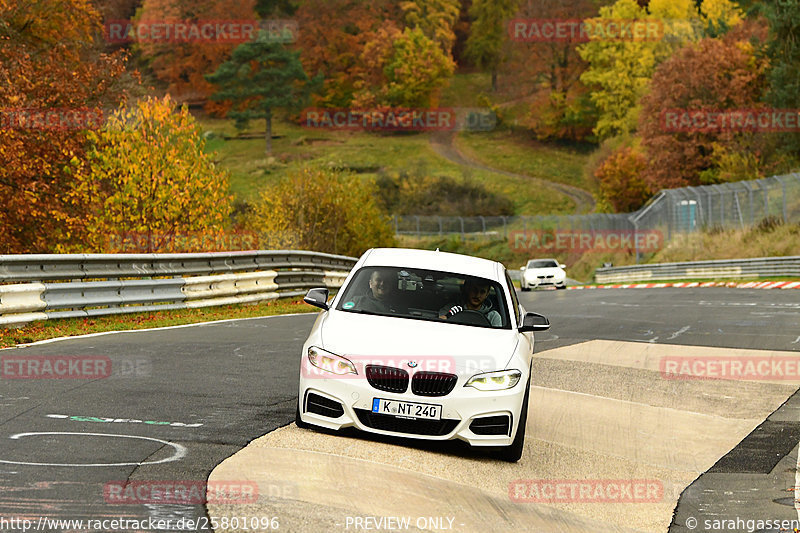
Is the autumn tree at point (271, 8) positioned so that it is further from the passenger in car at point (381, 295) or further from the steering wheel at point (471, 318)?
the steering wheel at point (471, 318)

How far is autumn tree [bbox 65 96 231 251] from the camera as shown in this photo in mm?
30062

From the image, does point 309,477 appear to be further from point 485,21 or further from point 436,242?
point 485,21

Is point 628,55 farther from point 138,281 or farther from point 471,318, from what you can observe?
point 471,318

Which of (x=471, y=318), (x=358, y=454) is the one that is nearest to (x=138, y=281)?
(x=471, y=318)

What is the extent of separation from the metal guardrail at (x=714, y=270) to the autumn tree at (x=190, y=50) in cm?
9128

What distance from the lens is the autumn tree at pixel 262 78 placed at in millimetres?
118250

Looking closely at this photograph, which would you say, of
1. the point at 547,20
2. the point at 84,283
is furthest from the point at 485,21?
the point at 84,283

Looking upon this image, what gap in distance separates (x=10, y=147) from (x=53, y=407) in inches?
750

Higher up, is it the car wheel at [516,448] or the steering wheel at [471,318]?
the steering wheel at [471,318]

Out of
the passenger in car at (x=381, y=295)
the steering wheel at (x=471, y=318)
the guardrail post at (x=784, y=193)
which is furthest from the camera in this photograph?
the guardrail post at (x=784, y=193)

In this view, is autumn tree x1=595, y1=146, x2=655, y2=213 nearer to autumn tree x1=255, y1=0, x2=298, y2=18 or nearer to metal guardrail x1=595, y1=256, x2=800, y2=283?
metal guardrail x1=595, y1=256, x2=800, y2=283

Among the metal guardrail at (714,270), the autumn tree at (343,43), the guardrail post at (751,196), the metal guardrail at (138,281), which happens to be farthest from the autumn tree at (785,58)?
the autumn tree at (343,43)

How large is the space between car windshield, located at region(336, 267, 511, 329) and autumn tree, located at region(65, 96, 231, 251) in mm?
20913

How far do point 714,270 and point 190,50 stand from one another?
107 m
